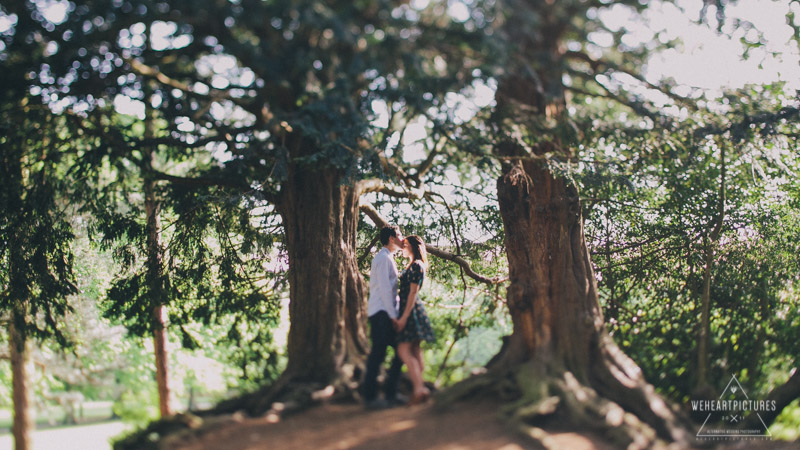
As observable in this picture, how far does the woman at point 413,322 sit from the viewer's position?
6992 millimetres

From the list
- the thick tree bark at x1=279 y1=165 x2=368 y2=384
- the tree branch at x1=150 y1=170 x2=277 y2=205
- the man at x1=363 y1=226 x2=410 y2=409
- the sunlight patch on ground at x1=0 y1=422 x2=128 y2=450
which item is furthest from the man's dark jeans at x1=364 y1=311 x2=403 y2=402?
the sunlight patch on ground at x1=0 y1=422 x2=128 y2=450

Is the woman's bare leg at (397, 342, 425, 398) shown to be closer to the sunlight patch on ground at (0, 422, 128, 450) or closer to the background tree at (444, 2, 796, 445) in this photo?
the background tree at (444, 2, 796, 445)

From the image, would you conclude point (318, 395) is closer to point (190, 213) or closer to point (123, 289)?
point (190, 213)

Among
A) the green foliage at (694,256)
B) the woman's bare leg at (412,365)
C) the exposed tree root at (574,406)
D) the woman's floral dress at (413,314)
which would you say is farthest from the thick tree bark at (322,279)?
the green foliage at (694,256)

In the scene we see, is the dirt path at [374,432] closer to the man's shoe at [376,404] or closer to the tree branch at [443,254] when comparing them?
the man's shoe at [376,404]

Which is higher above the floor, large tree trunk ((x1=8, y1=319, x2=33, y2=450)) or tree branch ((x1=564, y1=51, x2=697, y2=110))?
tree branch ((x1=564, y1=51, x2=697, y2=110))

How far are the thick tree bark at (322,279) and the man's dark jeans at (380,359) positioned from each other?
496 mm

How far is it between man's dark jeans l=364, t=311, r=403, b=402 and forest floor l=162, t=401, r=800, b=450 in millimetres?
335

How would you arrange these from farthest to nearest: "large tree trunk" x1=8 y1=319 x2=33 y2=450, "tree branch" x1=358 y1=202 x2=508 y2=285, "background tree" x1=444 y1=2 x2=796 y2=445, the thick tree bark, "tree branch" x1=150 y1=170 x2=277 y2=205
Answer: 1. "large tree trunk" x1=8 y1=319 x2=33 y2=450
2. "tree branch" x1=358 y1=202 x2=508 y2=285
3. "tree branch" x1=150 y1=170 x2=277 y2=205
4. the thick tree bark
5. "background tree" x1=444 y1=2 x2=796 y2=445

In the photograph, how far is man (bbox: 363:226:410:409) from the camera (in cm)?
693

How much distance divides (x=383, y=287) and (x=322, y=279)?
1.12 metres

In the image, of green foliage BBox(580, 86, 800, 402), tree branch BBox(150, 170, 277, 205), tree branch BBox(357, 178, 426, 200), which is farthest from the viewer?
green foliage BBox(580, 86, 800, 402)

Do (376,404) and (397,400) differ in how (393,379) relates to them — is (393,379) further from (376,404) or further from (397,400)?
(376,404)

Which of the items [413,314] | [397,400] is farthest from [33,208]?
[397,400]
